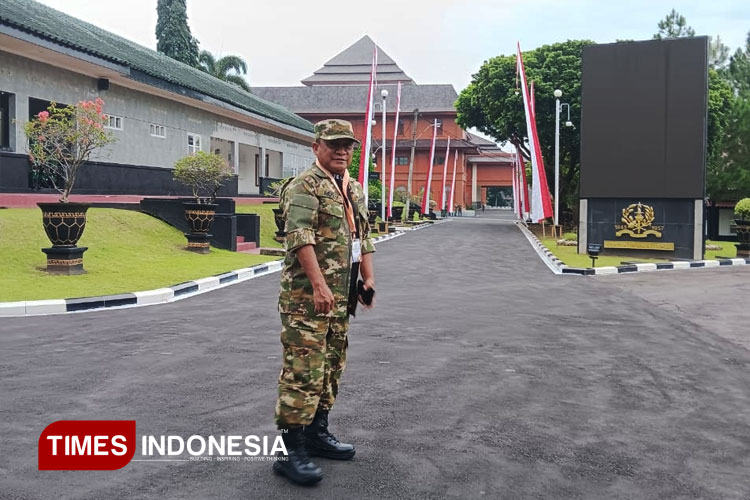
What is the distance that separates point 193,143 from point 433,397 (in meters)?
23.0

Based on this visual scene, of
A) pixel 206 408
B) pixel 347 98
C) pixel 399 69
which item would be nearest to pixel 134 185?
pixel 206 408

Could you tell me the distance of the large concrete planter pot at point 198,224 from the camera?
16.2 meters

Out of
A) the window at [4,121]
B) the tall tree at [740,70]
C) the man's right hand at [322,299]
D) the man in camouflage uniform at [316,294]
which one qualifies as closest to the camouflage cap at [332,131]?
the man in camouflage uniform at [316,294]

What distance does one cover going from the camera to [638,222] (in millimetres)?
20234

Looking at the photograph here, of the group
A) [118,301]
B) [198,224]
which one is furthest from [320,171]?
[198,224]

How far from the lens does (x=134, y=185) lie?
816 inches

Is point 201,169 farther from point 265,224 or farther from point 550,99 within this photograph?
point 550,99

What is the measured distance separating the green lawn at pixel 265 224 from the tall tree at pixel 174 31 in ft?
88.6

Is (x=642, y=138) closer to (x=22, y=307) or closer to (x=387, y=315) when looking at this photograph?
(x=387, y=315)

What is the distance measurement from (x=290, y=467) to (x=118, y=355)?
3.36 metres

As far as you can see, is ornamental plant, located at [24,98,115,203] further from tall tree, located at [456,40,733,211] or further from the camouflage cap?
tall tree, located at [456,40,733,211]

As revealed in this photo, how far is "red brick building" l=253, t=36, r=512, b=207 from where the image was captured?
68375mm

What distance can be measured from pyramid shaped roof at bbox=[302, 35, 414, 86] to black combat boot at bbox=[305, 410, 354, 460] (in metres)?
73.8

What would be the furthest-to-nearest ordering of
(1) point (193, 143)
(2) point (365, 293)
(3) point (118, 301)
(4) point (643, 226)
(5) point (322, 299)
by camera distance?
(1) point (193, 143) < (4) point (643, 226) < (3) point (118, 301) < (2) point (365, 293) < (5) point (322, 299)
